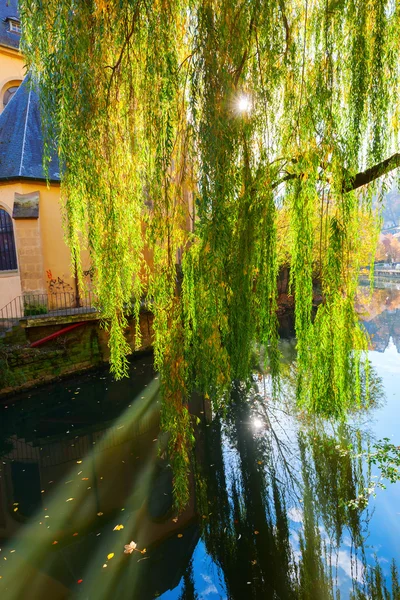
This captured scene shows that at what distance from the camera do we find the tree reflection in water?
4.00 m

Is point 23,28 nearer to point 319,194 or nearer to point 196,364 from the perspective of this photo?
point 319,194

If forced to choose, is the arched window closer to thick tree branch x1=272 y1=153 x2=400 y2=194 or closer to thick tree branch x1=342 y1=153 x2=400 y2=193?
thick tree branch x1=272 y1=153 x2=400 y2=194

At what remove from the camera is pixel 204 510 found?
17.3 feet

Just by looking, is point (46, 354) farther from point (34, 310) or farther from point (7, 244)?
point (7, 244)

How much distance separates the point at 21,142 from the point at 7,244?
326 centimetres

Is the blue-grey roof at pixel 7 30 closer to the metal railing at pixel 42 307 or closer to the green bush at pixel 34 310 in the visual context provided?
the metal railing at pixel 42 307

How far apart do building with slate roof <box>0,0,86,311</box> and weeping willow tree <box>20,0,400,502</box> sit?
31.0 ft

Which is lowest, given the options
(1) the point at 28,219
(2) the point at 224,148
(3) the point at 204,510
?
(3) the point at 204,510

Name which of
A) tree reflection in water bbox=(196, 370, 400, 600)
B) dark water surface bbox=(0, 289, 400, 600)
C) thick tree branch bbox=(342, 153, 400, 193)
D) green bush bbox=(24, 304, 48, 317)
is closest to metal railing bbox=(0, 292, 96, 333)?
green bush bbox=(24, 304, 48, 317)

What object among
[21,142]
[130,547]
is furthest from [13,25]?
[130,547]

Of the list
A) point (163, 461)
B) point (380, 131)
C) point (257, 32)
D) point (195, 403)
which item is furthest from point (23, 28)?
point (195, 403)

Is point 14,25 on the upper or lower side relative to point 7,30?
upper

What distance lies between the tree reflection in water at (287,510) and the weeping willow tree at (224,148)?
1474mm

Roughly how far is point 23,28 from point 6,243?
10.8m
